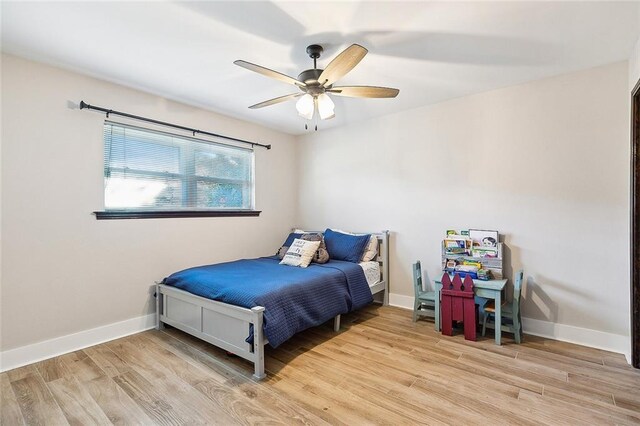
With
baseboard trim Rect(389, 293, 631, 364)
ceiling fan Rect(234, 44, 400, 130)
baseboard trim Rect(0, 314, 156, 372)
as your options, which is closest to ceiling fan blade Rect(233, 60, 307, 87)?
ceiling fan Rect(234, 44, 400, 130)

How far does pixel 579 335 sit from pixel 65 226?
456 centimetres

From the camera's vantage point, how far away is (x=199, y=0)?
5.81 feet

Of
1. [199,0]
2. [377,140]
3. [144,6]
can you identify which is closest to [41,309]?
[144,6]

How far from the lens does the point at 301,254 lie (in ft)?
11.5

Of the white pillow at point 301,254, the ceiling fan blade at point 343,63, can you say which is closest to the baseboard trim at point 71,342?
the white pillow at point 301,254

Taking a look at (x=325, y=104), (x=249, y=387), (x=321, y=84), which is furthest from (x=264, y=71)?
(x=249, y=387)

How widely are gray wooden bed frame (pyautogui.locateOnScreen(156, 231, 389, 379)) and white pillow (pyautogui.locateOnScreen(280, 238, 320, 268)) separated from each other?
2.45 feet

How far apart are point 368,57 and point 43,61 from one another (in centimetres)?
263

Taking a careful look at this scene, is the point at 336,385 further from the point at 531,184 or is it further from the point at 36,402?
the point at 531,184

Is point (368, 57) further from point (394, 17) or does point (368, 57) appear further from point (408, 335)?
point (408, 335)

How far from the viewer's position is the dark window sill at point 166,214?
9.35ft

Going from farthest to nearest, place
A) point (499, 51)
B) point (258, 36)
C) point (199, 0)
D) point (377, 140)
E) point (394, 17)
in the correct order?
point (377, 140)
point (499, 51)
point (258, 36)
point (394, 17)
point (199, 0)

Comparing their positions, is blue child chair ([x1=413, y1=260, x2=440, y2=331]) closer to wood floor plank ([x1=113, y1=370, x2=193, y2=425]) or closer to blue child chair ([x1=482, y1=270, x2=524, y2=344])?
blue child chair ([x1=482, y1=270, x2=524, y2=344])

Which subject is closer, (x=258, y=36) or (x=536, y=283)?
(x=258, y=36)
